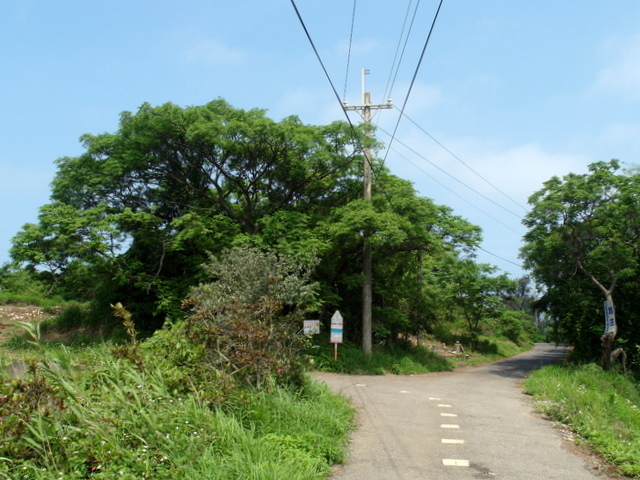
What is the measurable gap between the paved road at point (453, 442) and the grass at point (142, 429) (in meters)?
0.66

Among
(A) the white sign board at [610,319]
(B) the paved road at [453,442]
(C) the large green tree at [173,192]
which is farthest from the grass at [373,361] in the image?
(A) the white sign board at [610,319]

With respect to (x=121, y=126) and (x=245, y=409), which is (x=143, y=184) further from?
(x=245, y=409)

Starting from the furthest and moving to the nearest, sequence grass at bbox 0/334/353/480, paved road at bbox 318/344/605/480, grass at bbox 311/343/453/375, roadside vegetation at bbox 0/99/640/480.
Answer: grass at bbox 311/343/453/375
roadside vegetation at bbox 0/99/640/480
paved road at bbox 318/344/605/480
grass at bbox 0/334/353/480

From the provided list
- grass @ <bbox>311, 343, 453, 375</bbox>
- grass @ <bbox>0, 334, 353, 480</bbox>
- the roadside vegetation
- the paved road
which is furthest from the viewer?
grass @ <bbox>311, 343, 453, 375</bbox>

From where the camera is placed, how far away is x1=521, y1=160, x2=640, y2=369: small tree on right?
19266mm

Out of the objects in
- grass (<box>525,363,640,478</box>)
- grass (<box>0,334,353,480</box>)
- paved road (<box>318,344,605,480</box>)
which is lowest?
paved road (<box>318,344,605,480</box>)

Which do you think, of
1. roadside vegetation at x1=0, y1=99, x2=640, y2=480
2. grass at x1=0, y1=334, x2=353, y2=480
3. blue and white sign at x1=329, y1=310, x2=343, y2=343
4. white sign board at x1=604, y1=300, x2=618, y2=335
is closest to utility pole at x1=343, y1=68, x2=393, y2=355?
roadside vegetation at x1=0, y1=99, x2=640, y2=480

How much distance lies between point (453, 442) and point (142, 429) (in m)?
4.64

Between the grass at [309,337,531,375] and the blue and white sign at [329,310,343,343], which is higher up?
the blue and white sign at [329,310,343,343]

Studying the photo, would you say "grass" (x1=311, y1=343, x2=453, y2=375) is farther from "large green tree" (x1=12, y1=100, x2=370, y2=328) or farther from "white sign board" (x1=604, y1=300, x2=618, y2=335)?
"white sign board" (x1=604, y1=300, x2=618, y2=335)

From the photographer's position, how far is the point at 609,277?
69.8 ft

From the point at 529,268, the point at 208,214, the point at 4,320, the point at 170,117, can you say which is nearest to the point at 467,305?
the point at 529,268

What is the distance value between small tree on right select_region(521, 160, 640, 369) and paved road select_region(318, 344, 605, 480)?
931 centimetres

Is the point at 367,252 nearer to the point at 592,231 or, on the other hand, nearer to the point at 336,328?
the point at 336,328
